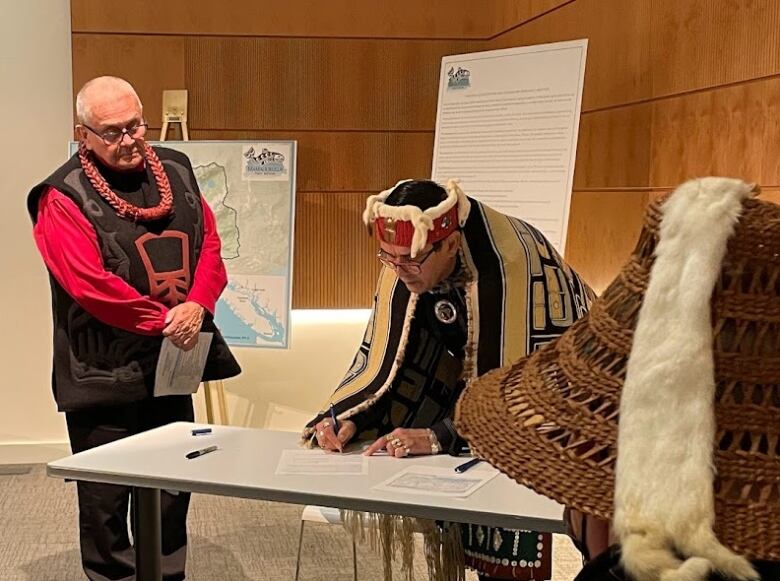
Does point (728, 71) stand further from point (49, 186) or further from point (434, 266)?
point (49, 186)

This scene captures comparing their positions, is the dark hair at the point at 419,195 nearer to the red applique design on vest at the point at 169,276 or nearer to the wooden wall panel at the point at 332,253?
the red applique design on vest at the point at 169,276

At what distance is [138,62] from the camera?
15.5ft

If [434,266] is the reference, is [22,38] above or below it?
above

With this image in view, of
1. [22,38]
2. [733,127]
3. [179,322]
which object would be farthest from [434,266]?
[22,38]

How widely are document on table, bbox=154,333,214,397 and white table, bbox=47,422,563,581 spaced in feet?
1.54

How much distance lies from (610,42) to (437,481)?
2167 mm

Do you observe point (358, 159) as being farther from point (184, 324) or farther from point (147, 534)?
point (147, 534)

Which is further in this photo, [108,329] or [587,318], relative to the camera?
[108,329]

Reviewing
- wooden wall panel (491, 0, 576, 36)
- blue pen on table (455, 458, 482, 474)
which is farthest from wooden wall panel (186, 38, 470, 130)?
blue pen on table (455, 458, 482, 474)

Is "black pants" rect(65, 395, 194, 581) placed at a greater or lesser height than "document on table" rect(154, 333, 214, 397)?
lesser

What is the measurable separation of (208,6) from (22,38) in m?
0.85

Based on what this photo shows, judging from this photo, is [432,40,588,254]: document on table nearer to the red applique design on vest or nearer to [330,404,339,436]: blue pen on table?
the red applique design on vest

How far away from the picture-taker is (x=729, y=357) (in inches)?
30.0

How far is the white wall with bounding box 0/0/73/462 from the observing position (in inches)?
185
